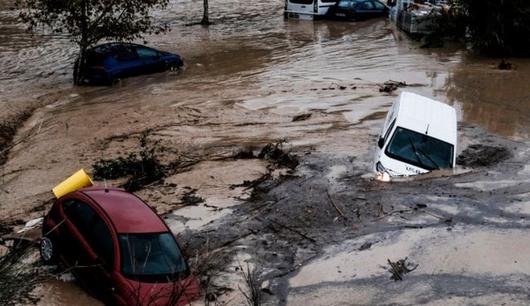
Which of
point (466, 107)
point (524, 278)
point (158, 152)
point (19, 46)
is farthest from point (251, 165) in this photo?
point (19, 46)

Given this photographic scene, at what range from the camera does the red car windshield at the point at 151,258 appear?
29.0 ft

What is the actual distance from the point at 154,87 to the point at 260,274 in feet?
43.9

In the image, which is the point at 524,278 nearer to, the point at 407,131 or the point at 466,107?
the point at 407,131

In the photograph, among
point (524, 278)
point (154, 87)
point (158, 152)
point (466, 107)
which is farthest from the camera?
point (154, 87)

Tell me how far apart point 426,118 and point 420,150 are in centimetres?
82

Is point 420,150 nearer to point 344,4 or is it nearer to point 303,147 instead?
point 303,147

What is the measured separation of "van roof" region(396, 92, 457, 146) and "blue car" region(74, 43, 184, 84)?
11497mm

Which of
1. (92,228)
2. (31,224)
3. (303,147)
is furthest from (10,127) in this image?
(92,228)

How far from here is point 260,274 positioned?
983 cm

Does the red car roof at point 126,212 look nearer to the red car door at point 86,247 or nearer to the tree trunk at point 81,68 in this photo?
the red car door at point 86,247

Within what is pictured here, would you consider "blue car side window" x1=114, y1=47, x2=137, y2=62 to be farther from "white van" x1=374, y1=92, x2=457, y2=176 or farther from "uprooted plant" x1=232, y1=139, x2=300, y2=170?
"white van" x1=374, y1=92, x2=457, y2=176

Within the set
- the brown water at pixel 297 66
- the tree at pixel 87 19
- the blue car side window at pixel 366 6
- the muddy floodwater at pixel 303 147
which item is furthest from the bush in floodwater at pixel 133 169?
the blue car side window at pixel 366 6

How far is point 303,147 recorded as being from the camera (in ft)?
51.8

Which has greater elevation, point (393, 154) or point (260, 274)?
point (393, 154)
